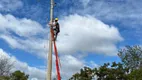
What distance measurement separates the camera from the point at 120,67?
5359cm

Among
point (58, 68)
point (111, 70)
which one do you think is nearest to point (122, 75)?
point (111, 70)

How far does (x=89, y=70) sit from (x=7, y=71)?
66.6 ft

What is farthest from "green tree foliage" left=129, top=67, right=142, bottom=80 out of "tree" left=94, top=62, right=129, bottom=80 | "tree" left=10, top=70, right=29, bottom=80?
"tree" left=10, top=70, right=29, bottom=80

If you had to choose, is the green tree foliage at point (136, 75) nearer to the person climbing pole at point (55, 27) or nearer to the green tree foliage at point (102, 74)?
the green tree foliage at point (102, 74)

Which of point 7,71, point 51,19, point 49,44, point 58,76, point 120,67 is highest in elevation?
point 7,71

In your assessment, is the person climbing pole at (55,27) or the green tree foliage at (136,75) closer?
the person climbing pole at (55,27)

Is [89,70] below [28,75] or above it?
below

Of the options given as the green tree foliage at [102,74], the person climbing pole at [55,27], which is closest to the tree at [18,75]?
the green tree foliage at [102,74]

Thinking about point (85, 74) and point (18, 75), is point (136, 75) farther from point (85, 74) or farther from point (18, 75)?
point (18, 75)

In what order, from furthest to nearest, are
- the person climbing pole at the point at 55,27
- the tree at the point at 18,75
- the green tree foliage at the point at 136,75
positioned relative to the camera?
the tree at the point at 18,75 → the green tree foliage at the point at 136,75 → the person climbing pole at the point at 55,27

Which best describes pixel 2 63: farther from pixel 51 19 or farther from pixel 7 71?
pixel 51 19

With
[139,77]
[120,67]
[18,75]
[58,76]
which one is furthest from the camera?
[18,75]

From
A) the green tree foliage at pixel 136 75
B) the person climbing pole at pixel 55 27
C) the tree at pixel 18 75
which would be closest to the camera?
the person climbing pole at pixel 55 27

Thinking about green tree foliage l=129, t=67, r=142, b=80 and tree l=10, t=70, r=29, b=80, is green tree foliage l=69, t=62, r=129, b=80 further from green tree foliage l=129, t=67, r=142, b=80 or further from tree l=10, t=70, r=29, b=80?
tree l=10, t=70, r=29, b=80
